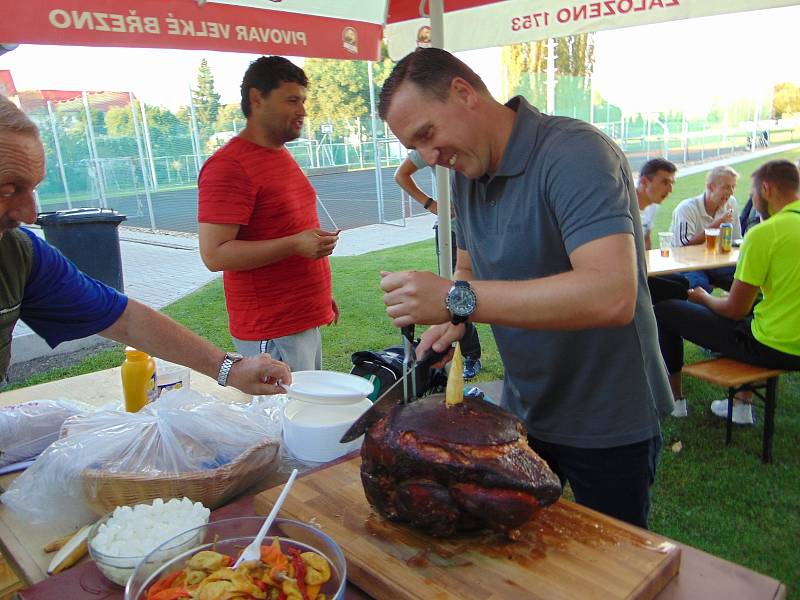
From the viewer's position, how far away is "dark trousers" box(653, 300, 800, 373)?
4.18 meters

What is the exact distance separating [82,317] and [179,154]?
18.1 m

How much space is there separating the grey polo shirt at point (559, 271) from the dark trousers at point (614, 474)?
0.04 m

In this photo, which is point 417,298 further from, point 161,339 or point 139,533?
point 161,339

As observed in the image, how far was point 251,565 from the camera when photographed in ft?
3.76

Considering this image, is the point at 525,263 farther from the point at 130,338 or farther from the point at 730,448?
the point at 730,448

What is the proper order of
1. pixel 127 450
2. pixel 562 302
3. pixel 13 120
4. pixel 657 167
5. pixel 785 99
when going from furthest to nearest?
1. pixel 785 99
2. pixel 657 167
3. pixel 127 450
4. pixel 13 120
5. pixel 562 302

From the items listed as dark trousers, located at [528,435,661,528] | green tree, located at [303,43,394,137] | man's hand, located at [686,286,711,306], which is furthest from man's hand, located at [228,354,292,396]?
green tree, located at [303,43,394,137]

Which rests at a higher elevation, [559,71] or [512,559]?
[559,71]

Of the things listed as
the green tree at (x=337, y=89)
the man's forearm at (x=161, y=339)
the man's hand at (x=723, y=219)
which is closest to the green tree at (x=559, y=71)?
the green tree at (x=337, y=89)

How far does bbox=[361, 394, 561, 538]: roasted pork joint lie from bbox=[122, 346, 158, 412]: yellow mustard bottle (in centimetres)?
114

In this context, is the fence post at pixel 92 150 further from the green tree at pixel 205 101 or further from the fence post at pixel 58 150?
the green tree at pixel 205 101

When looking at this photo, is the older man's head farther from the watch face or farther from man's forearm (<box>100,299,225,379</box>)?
the watch face

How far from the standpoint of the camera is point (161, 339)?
7.06 ft

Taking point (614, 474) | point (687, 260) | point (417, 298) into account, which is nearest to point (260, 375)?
point (417, 298)
